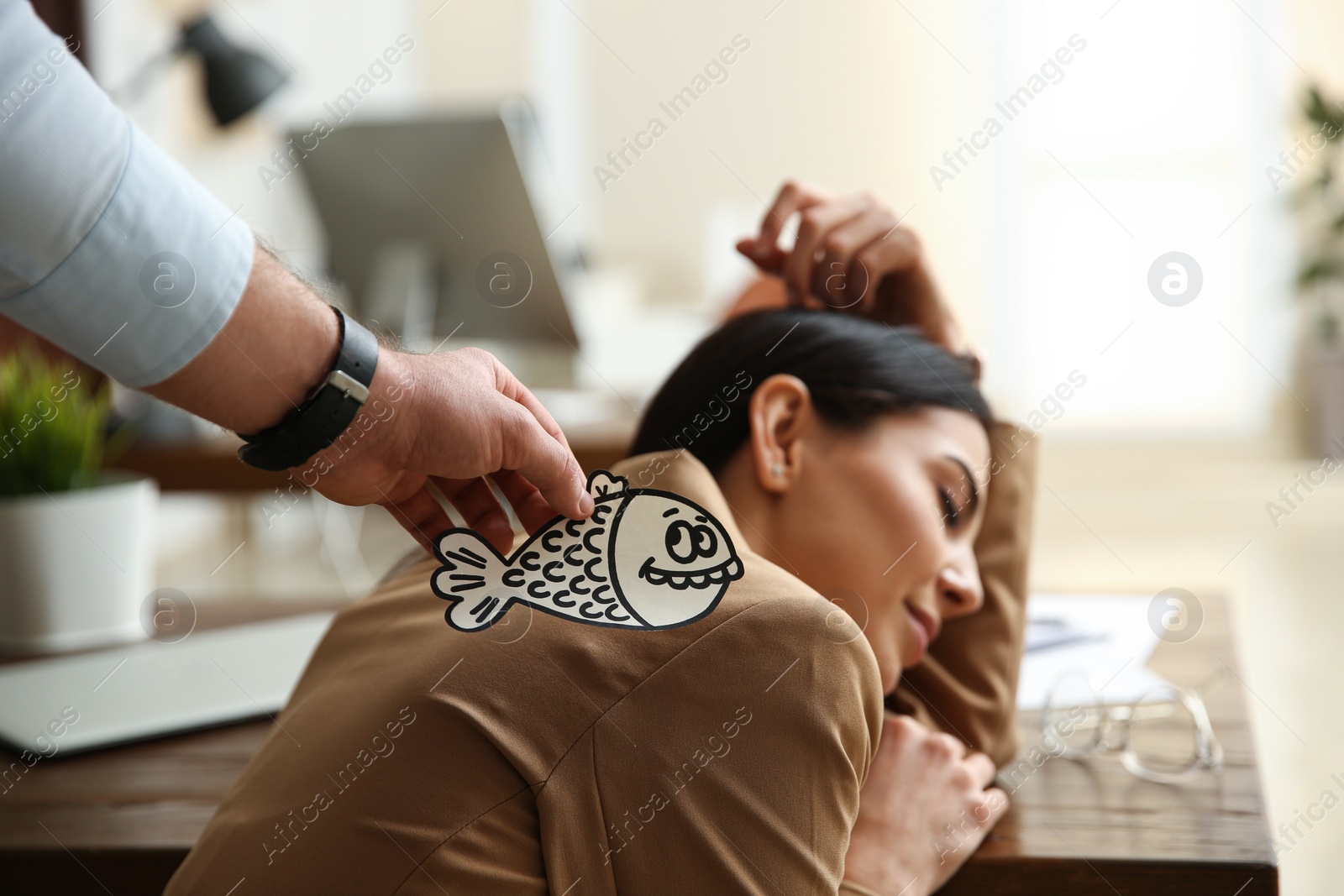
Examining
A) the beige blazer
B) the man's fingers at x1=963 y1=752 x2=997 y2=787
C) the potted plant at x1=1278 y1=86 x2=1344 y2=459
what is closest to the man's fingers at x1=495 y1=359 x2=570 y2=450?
the beige blazer

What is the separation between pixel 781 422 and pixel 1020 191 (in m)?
4.75

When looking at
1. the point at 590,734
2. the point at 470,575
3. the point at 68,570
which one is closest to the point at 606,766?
the point at 590,734

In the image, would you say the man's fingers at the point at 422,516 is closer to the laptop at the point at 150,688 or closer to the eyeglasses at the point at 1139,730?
the laptop at the point at 150,688

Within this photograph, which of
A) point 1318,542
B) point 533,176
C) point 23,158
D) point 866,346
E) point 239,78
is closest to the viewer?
point 23,158

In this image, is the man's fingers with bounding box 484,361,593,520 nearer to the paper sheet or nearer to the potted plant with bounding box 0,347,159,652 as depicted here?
the paper sheet

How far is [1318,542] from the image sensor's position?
14.4 feet

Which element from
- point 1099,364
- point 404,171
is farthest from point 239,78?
point 1099,364

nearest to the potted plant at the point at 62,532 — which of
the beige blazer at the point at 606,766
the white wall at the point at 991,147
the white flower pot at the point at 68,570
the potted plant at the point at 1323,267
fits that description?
the white flower pot at the point at 68,570

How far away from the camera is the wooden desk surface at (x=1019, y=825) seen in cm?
80

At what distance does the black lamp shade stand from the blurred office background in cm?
179

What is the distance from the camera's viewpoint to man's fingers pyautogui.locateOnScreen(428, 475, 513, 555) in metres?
0.74

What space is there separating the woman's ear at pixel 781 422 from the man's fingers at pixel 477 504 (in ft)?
0.72

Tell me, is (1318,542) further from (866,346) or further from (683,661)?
(683,661)

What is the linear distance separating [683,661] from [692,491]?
0.11 metres
